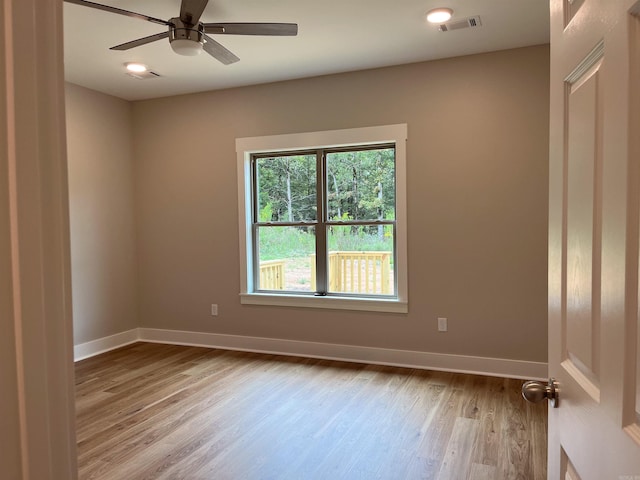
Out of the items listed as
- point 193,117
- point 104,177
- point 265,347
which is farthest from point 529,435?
point 104,177

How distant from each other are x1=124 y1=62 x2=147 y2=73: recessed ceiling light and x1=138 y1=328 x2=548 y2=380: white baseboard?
2.69 metres

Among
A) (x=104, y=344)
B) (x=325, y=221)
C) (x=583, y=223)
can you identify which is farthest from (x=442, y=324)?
(x=104, y=344)

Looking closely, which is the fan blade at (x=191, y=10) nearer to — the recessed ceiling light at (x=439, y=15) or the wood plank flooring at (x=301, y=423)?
the recessed ceiling light at (x=439, y=15)

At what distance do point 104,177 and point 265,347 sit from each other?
97.3 inches

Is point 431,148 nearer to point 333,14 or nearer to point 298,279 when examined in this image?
point 333,14

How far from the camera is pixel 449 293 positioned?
155 inches

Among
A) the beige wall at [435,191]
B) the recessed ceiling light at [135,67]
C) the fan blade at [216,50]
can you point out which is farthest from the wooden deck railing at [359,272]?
the recessed ceiling light at [135,67]

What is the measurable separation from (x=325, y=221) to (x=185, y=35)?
2.22m

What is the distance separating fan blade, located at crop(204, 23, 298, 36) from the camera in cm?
258

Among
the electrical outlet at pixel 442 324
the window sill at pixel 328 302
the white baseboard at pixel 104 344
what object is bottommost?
the white baseboard at pixel 104 344

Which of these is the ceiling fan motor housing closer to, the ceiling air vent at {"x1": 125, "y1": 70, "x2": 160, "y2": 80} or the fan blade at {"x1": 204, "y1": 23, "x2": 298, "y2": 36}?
the fan blade at {"x1": 204, "y1": 23, "x2": 298, "y2": 36}

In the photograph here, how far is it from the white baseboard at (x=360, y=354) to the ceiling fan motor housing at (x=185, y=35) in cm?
286

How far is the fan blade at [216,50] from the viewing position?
280 cm

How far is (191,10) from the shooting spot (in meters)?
2.48
